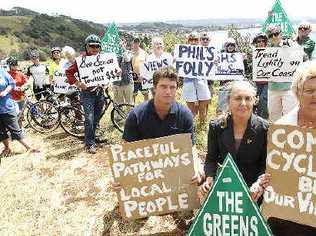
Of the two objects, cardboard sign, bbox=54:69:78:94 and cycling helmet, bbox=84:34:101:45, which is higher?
cycling helmet, bbox=84:34:101:45

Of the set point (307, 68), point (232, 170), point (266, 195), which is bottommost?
point (266, 195)

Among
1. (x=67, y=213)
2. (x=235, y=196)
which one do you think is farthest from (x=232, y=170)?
(x=67, y=213)

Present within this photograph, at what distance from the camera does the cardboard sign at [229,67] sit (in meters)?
10.5

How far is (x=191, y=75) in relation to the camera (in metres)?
9.67

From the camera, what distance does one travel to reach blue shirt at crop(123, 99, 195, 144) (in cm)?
523

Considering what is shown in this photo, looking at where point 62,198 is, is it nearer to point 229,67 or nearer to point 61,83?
point 229,67

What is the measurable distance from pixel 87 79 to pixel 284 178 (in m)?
6.16

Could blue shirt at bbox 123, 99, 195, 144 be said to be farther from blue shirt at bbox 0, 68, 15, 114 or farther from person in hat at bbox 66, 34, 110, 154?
blue shirt at bbox 0, 68, 15, 114

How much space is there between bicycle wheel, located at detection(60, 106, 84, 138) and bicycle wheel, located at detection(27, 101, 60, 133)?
82cm

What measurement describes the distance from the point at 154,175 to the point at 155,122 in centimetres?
57

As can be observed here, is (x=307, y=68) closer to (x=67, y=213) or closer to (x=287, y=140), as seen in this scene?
(x=287, y=140)

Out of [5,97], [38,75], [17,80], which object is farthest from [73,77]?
[38,75]

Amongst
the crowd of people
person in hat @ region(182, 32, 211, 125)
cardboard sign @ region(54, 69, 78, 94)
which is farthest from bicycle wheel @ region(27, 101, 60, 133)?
person in hat @ region(182, 32, 211, 125)

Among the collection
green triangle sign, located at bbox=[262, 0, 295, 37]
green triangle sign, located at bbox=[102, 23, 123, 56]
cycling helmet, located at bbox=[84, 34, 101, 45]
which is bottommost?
green triangle sign, located at bbox=[102, 23, 123, 56]
